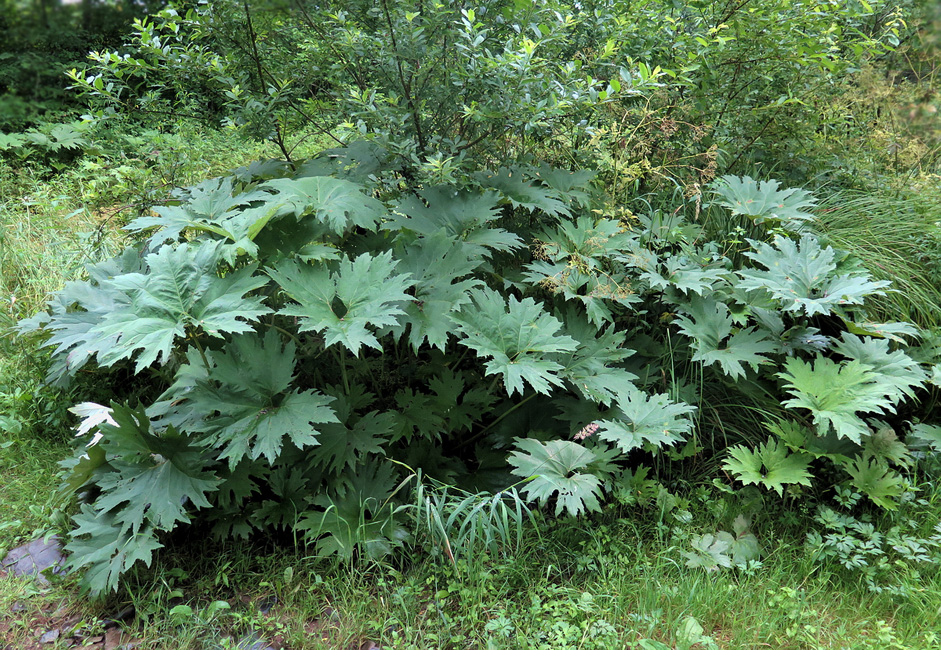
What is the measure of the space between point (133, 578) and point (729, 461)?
7.03 feet

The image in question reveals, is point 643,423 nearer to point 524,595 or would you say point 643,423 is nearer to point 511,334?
point 511,334

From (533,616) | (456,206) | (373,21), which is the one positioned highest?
(373,21)

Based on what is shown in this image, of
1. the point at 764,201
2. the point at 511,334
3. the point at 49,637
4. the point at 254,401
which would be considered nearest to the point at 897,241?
the point at 764,201

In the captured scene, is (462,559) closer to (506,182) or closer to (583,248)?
(583,248)

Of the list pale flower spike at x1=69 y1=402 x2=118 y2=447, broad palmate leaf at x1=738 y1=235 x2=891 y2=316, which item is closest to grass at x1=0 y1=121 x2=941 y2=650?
pale flower spike at x1=69 y1=402 x2=118 y2=447

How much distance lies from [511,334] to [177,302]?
1096 millimetres

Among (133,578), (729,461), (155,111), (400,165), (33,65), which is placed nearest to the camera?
(133,578)

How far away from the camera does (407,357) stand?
2.66m

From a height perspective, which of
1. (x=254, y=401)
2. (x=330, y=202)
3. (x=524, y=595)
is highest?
(x=330, y=202)

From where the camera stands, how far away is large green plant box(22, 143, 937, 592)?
2.02 m

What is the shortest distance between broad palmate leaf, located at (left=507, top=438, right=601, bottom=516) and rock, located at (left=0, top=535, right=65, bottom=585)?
166 cm

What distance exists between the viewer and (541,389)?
1997 mm

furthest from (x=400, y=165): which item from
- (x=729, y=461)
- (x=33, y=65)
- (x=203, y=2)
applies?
(x=33, y=65)

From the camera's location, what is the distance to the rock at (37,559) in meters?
2.21
